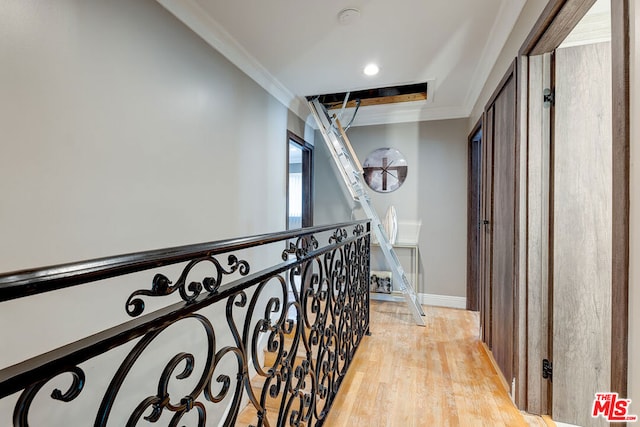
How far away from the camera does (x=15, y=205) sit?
1020 mm

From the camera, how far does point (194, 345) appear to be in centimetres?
183

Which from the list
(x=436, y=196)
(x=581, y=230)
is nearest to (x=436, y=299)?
(x=436, y=196)

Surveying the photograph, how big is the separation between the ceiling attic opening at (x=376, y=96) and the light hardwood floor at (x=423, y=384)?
241 cm

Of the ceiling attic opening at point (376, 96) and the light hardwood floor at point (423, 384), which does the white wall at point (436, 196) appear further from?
the light hardwood floor at point (423, 384)

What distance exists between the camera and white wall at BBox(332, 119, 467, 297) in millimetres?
3506

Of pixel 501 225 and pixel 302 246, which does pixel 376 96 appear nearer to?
pixel 501 225

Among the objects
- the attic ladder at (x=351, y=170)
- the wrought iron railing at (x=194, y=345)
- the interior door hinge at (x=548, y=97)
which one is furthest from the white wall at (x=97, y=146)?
the interior door hinge at (x=548, y=97)

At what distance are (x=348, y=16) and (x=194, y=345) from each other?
2.21 m

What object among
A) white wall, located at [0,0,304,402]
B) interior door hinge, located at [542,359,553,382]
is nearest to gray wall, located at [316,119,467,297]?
interior door hinge, located at [542,359,553,382]

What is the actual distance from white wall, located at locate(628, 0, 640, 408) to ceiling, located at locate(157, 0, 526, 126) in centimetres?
108

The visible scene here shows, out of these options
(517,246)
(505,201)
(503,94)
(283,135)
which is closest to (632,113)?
(517,246)

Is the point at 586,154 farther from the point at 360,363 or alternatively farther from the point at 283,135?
the point at 283,135

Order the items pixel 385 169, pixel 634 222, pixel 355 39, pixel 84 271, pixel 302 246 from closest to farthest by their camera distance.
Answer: pixel 84 271
pixel 634 222
pixel 302 246
pixel 355 39
pixel 385 169

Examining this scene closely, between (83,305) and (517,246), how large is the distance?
2.14 metres
